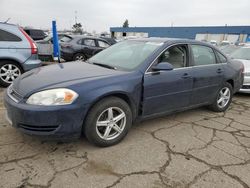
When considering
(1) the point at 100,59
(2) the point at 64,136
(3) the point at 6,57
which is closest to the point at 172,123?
(1) the point at 100,59

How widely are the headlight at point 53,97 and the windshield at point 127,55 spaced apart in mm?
1035

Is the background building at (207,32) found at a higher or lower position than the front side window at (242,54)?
higher

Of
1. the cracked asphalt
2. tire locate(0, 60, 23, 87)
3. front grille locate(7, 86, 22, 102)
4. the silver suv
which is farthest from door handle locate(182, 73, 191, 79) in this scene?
tire locate(0, 60, 23, 87)

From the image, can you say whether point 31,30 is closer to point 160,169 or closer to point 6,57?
point 6,57

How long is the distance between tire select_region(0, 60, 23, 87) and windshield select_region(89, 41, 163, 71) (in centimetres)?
271

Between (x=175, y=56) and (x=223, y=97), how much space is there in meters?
1.74

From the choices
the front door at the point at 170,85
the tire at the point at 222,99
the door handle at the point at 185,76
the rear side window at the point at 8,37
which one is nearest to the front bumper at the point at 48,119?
the front door at the point at 170,85

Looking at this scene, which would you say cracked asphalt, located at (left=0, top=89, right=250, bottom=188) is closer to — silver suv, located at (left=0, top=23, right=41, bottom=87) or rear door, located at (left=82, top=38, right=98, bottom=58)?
silver suv, located at (left=0, top=23, right=41, bottom=87)

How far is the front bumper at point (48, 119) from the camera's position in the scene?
8.02 feet

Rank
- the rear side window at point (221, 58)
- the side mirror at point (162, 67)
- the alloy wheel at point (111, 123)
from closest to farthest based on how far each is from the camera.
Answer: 1. the alloy wheel at point (111, 123)
2. the side mirror at point (162, 67)
3. the rear side window at point (221, 58)

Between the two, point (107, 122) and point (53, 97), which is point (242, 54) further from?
point (53, 97)

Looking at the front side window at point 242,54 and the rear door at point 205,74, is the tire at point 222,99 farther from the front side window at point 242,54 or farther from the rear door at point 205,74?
the front side window at point 242,54

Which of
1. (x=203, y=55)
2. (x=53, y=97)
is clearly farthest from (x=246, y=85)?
(x=53, y=97)

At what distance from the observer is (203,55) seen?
13.4 ft
